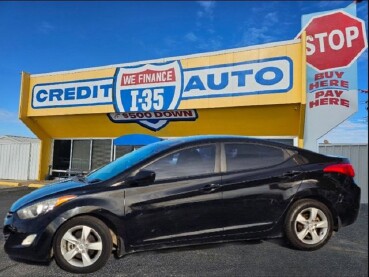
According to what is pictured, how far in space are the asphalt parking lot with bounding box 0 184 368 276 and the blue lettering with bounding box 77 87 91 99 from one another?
37.5 ft

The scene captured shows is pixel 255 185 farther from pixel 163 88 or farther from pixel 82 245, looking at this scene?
pixel 163 88

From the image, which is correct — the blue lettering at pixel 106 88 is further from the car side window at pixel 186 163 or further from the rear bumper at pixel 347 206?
the rear bumper at pixel 347 206

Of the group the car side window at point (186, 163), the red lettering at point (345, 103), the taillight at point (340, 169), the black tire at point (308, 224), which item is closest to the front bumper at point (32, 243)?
the car side window at point (186, 163)

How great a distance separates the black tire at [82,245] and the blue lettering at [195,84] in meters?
10.2

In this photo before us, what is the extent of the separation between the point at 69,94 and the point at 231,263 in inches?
535

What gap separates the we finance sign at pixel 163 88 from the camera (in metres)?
12.8

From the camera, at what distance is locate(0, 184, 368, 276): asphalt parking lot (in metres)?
4.30

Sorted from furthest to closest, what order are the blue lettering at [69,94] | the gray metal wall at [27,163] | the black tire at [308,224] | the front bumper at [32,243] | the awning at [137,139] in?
the blue lettering at [69,94], the gray metal wall at [27,163], the awning at [137,139], the black tire at [308,224], the front bumper at [32,243]

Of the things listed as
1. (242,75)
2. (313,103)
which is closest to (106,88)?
(242,75)

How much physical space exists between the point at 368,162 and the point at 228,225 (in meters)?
2.81

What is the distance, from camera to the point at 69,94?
1656 cm

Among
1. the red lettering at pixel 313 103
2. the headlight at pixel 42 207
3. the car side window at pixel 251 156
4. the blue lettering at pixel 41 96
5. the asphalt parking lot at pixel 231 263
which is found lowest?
the asphalt parking lot at pixel 231 263

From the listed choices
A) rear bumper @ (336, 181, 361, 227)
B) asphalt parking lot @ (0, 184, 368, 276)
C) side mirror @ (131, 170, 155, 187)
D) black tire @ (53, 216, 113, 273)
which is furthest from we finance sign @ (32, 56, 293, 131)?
black tire @ (53, 216, 113, 273)

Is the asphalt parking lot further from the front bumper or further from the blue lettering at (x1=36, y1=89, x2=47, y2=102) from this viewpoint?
the blue lettering at (x1=36, y1=89, x2=47, y2=102)
